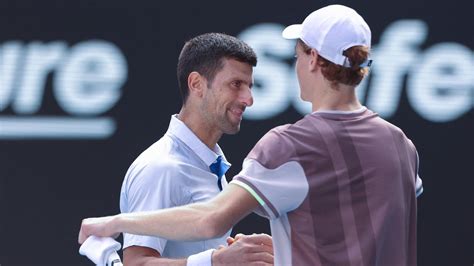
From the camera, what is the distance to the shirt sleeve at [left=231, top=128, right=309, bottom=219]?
2.51 metres

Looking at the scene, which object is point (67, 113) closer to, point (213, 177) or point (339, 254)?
point (213, 177)

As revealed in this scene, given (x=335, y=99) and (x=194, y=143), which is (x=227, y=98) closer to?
(x=194, y=143)

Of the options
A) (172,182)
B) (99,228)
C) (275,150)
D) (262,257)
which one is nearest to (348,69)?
(275,150)

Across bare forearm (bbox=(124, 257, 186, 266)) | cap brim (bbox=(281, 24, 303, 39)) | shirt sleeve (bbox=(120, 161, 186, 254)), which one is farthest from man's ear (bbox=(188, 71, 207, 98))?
cap brim (bbox=(281, 24, 303, 39))

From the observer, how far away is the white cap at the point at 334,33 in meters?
2.60

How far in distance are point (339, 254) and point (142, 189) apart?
886mm

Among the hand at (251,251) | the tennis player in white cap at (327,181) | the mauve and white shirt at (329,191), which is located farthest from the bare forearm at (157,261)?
the mauve and white shirt at (329,191)

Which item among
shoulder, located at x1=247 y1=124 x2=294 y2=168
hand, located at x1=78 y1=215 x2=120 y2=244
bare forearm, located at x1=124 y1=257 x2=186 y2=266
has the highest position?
shoulder, located at x1=247 y1=124 x2=294 y2=168

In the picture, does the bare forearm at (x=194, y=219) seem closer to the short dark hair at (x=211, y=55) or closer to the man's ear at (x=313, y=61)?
the man's ear at (x=313, y=61)

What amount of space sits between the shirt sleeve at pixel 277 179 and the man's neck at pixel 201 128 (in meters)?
1.00

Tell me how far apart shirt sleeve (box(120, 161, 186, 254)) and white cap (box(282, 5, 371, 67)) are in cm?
76

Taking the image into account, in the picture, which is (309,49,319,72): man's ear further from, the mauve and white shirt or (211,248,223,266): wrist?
(211,248,223,266): wrist

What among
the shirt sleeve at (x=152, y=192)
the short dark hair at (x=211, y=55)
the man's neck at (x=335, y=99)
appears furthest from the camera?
the short dark hair at (x=211, y=55)

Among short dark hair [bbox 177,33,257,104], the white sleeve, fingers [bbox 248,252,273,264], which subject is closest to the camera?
the white sleeve
